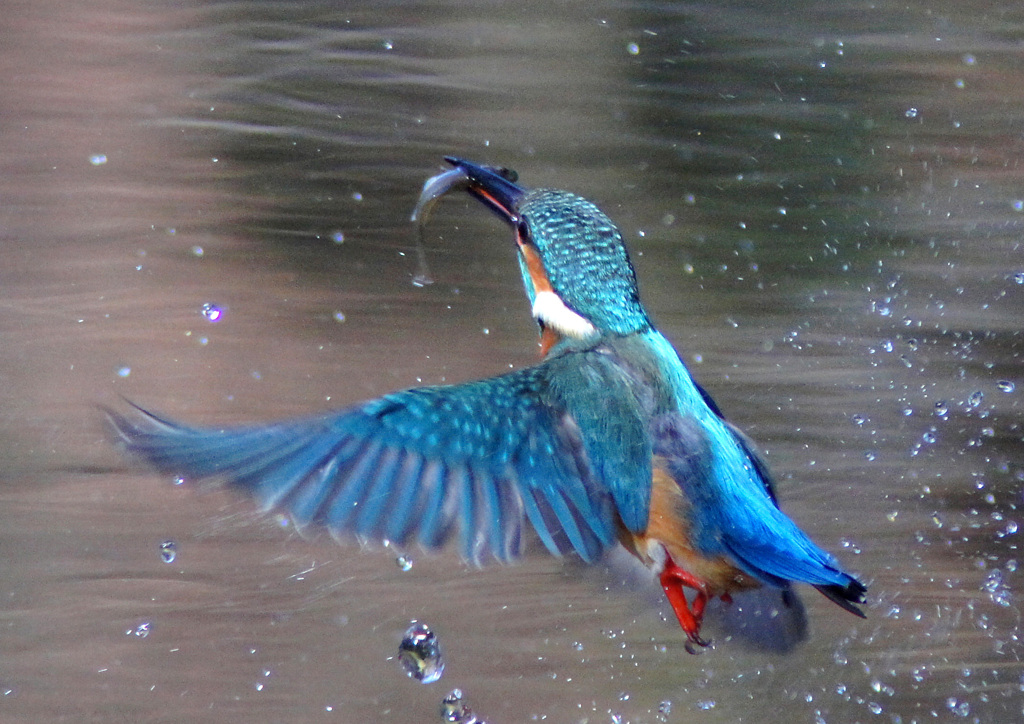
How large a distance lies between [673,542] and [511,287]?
979mm

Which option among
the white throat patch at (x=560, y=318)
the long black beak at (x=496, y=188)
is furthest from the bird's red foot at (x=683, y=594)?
the long black beak at (x=496, y=188)

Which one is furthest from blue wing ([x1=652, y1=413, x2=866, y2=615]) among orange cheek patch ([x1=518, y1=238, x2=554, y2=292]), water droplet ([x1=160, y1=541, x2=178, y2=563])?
water droplet ([x1=160, y1=541, x2=178, y2=563])

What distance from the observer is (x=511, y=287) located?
2232 millimetres

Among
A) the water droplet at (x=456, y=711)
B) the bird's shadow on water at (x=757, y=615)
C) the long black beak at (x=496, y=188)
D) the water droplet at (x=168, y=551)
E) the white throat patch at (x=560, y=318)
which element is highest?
the long black beak at (x=496, y=188)

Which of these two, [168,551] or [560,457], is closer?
[560,457]

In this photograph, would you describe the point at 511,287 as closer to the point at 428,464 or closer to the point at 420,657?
the point at 420,657

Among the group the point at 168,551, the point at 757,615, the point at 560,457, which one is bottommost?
the point at 168,551

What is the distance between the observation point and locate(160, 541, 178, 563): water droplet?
6.78 feet

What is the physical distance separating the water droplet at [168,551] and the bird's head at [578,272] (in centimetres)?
99

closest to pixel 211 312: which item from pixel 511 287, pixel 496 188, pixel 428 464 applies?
pixel 511 287

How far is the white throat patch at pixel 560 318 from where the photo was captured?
4.63ft

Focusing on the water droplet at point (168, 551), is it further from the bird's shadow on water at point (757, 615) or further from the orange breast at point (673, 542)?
the orange breast at point (673, 542)

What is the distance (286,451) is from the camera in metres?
1.12

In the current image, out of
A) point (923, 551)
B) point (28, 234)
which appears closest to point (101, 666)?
point (28, 234)
